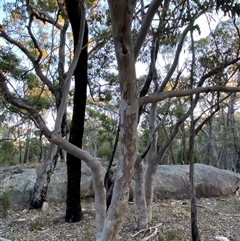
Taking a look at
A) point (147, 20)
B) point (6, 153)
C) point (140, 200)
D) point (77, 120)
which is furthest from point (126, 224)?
point (6, 153)

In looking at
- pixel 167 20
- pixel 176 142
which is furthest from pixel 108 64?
pixel 176 142

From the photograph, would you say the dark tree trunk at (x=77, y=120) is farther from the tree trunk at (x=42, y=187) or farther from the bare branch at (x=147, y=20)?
the bare branch at (x=147, y=20)

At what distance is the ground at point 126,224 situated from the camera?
4855 millimetres

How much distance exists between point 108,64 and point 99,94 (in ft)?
2.62

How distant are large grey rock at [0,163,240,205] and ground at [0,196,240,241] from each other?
1.58 feet

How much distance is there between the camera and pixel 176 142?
19.2 metres

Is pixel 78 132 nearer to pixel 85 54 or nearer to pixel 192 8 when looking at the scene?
pixel 85 54

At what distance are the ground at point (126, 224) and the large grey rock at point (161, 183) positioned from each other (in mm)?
483

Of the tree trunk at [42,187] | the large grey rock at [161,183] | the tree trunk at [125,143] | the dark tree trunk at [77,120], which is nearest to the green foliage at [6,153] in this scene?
the large grey rock at [161,183]

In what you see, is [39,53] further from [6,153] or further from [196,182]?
[6,153]

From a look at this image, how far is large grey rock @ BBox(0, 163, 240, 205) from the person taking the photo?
25.1 feet

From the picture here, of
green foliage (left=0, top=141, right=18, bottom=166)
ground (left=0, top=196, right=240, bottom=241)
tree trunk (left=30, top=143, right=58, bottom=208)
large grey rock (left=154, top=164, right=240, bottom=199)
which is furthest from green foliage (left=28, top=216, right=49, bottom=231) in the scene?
green foliage (left=0, top=141, right=18, bottom=166)

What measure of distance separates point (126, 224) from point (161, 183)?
3.37m

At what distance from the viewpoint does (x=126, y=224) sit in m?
5.47
